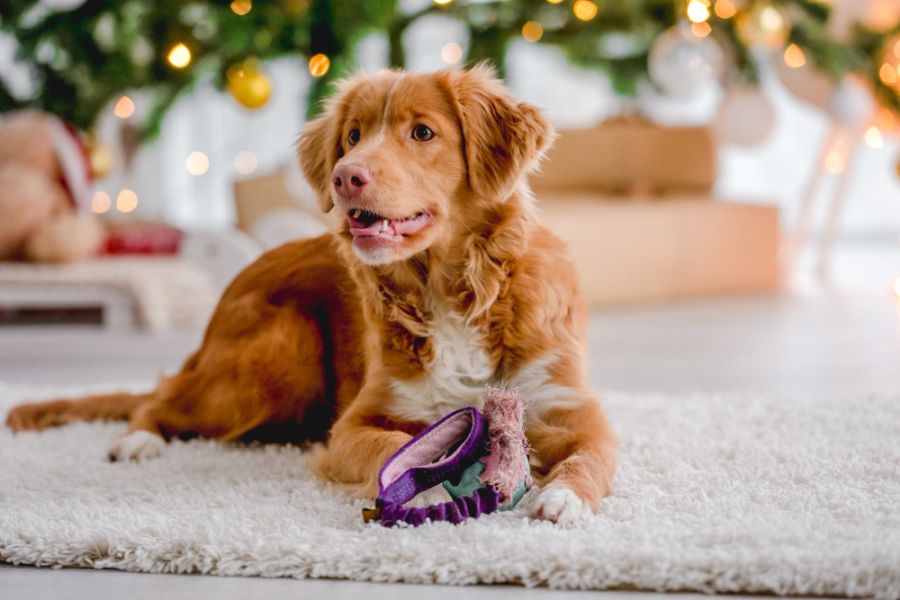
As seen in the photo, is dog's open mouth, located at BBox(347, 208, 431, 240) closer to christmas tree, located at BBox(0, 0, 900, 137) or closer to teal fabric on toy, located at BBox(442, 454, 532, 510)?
teal fabric on toy, located at BBox(442, 454, 532, 510)

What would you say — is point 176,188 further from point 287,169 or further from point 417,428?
point 417,428

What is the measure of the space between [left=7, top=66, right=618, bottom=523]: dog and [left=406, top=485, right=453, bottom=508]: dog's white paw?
4.4 inches

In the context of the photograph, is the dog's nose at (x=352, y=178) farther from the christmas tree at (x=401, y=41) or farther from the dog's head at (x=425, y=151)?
the christmas tree at (x=401, y=41)

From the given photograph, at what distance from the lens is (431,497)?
5.67 ft

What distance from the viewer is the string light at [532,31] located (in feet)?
14.5

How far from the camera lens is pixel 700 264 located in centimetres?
546

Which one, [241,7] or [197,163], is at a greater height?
[241,7]

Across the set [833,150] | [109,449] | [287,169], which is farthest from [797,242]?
[109,449]

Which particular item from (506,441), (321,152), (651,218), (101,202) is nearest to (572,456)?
(506,441)

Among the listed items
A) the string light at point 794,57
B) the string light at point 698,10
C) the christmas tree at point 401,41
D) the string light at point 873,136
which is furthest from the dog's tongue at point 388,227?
the string light at point 873,136

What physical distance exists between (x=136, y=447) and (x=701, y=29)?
3.07 metres

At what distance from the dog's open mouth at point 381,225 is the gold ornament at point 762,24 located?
8.88ft

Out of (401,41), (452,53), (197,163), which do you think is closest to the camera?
(401,41)

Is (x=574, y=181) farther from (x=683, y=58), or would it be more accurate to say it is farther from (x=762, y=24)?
(x=762, y=24)
